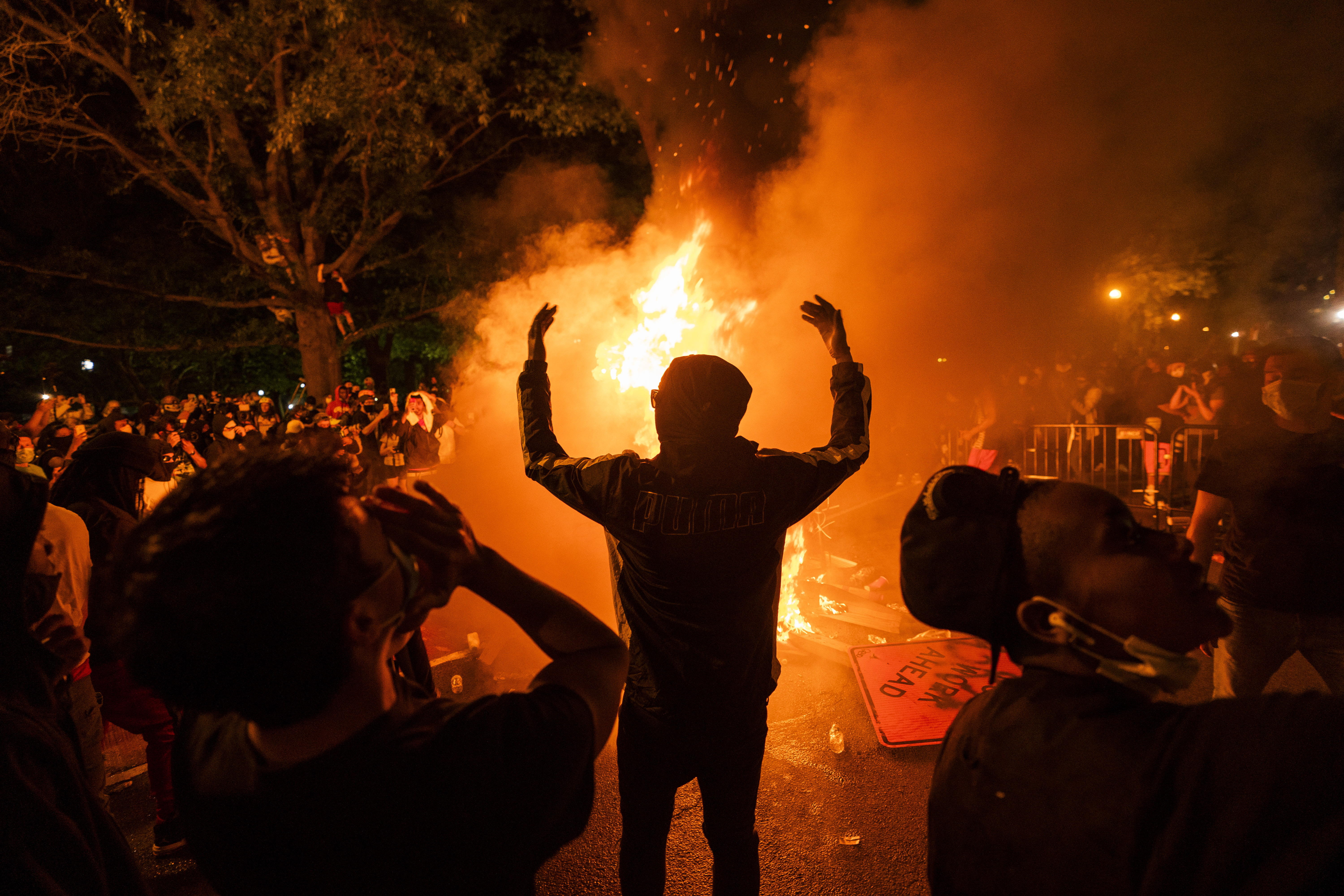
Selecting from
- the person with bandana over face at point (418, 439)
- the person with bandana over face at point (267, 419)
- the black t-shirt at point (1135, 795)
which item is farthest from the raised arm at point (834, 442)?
the person with bandana over face at point (267, 419)

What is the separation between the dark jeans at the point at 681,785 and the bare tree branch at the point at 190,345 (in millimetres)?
14213

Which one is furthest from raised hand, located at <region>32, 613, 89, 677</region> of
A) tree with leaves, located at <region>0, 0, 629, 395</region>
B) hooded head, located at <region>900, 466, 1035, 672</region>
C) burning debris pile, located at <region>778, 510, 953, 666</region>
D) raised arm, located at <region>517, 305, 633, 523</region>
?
tree with leaves, located at <region>0, 0, 629, 395</region>

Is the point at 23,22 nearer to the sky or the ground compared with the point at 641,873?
nearer to the sky

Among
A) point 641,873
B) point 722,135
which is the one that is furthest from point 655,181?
point 641,873

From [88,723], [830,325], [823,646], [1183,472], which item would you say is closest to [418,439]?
[823,646]

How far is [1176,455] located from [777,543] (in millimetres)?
8781

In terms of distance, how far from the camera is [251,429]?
37.2 ft

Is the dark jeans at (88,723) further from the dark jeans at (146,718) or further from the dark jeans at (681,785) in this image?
the dark jeans at (681,785)

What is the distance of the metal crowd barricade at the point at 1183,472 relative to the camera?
7.36m

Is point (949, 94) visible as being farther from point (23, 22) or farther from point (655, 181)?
point (23, 22)

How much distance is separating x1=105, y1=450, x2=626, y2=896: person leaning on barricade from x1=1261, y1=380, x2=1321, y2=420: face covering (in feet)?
10.2

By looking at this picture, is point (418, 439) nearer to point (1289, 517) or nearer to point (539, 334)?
point (539, 334)

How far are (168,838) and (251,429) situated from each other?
967 cm

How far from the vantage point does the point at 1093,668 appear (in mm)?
1135
